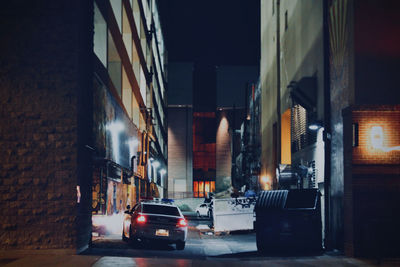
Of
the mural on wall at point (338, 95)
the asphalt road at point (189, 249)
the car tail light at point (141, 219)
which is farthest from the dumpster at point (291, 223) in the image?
the car tail light at point (141, 219)

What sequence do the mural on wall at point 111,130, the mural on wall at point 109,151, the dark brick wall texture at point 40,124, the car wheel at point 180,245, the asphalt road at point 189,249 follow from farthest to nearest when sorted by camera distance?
the mural on wall at point 109,151 → the mural on wall at point 111,130 → the car wheel at point 180,245 → the asphalt road at point 189,249 → the dark brick wall texture at point 40,124

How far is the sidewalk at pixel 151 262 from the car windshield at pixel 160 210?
3.80 m

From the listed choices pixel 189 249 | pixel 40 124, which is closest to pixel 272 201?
pixel 189 249

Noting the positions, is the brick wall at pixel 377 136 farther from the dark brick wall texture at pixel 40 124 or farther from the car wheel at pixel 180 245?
the dark brick wall texture at pixel 40 124

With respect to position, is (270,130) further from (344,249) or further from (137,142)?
(344,249)

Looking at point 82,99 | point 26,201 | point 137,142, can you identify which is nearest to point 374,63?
point 82,99

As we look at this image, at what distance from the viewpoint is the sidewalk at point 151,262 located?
12.1 m

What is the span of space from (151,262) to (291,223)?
5231mm

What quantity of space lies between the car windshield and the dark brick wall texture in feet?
10.7

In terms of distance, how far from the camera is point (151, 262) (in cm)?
1274

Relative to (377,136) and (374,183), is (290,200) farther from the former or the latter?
(377,136)

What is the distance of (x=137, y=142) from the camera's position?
33125mm

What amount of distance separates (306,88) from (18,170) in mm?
11488

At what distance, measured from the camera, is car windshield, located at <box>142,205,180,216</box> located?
56.7 feet
